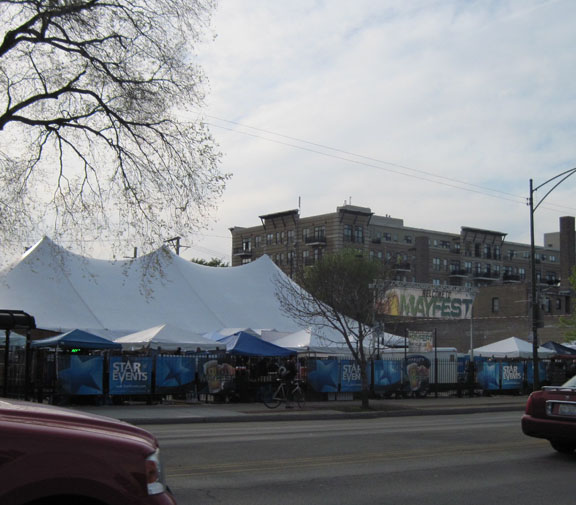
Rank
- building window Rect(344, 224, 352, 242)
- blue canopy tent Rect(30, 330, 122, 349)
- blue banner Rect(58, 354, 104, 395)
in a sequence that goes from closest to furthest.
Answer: blue banner Rect(58, 354, 104, 395), blue canopy tent Rect(30, 330, 122, 349), building window Rect(344, 224, 352, 242)

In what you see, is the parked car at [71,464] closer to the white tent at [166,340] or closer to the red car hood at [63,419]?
the red car hood at [63,419]

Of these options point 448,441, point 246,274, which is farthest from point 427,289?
point 448,441

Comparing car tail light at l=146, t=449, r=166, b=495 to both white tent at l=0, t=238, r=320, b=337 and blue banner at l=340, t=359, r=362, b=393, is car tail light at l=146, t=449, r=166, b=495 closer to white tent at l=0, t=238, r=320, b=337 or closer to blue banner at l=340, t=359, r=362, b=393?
white tent at l=0, t=238, r=320, b=337

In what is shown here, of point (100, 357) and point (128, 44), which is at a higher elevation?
point (128, 44)

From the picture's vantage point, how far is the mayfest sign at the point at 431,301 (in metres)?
53.8

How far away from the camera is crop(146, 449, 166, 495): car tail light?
13.2 ft

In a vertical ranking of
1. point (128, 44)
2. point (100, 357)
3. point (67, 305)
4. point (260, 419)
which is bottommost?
point (260, 419)

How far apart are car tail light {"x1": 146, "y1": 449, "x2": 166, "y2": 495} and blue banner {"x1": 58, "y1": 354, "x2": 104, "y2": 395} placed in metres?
20.8

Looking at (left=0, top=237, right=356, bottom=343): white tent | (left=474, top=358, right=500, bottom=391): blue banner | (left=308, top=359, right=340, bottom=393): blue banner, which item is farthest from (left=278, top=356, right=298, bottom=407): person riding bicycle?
(left=474, top=358, right=500, bottom=391): blue banner

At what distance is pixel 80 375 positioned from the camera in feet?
78.5

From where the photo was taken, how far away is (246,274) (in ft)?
132

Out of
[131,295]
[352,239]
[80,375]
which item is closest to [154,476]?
[80,375]

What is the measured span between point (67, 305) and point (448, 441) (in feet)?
69.7

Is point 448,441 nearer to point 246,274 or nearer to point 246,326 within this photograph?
point 246,326
